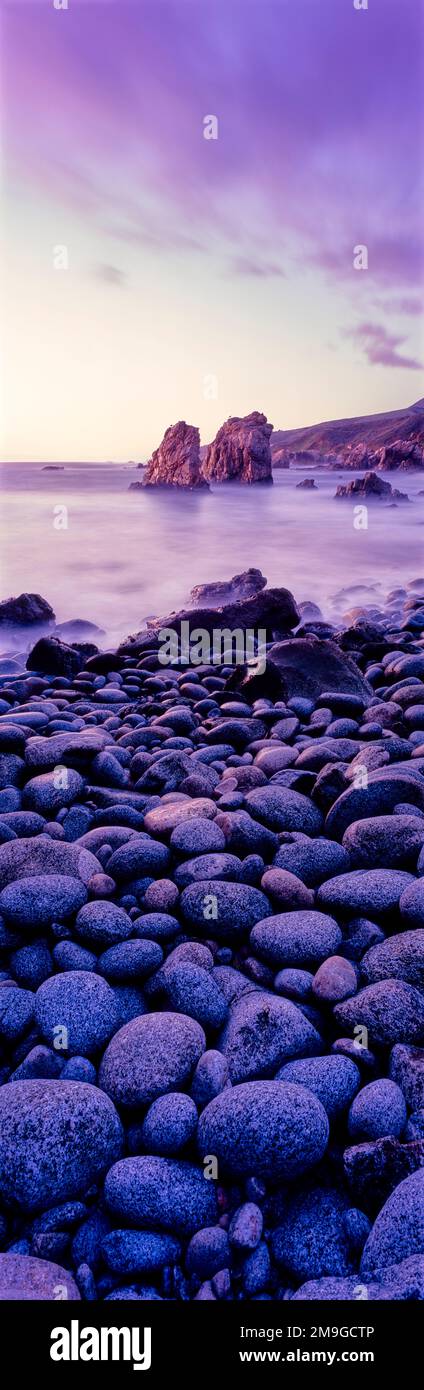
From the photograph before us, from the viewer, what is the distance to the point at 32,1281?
1.47m

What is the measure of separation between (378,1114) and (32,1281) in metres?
0.78

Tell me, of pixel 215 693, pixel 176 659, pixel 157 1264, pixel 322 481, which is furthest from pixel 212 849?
pixel 322 481

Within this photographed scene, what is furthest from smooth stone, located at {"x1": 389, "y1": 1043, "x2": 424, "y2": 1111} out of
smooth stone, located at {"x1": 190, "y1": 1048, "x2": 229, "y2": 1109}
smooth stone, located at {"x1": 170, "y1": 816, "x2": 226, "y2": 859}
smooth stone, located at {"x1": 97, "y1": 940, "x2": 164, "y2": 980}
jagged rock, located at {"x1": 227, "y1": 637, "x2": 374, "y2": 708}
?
jagged rock, located at {"x1": 227, "y1": 637, "x2": 374, "y2": 708}

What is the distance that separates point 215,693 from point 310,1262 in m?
3.78

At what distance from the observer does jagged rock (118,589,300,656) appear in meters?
7.10

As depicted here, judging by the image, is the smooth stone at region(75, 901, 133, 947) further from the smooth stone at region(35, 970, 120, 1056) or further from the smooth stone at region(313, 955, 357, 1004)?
the smooth stone at region(313, 955, 357, 1004)

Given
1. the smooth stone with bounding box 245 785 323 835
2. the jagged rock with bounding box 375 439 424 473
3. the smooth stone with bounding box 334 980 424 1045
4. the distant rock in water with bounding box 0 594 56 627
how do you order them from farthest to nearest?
the jagged rock with bounding box 375 439 424 473 < the distant rock in water with bounding box 0 594 56 627 < the smooth stone with bounding box 245 785 323 835 < the smooth stone with bounding box 334 980 424 1045

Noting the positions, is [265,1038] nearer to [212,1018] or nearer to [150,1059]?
[212,1018]

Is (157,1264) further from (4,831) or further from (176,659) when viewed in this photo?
(176,659)

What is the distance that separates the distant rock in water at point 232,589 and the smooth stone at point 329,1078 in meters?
7.74

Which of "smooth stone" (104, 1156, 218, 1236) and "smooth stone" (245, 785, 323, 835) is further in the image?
"smooth stone" (245, 785, 323, 835)

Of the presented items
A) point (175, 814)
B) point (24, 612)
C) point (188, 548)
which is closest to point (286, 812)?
point (175, 814)

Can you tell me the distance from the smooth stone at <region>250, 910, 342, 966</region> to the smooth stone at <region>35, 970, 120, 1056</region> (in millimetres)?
482

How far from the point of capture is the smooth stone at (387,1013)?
1.97 metres
